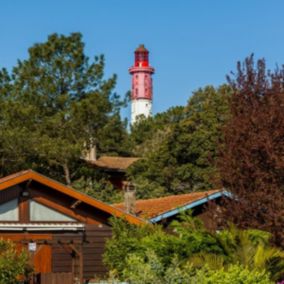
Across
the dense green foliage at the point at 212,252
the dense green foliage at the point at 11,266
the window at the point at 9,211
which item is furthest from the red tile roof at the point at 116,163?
the dense green foliage at the point at 212,252

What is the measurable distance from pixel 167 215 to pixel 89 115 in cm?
2154

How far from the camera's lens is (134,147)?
80.6 metres

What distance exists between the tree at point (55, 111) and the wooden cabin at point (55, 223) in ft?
65.8

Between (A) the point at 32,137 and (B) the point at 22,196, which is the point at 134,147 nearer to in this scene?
(A) the point at 32,137

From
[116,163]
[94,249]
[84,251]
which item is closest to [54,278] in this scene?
[84,251]

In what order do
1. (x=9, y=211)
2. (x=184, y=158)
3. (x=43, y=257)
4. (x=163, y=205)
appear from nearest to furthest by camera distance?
(x=9, y=211) → (x=43, y=257) → (x=163, y=205) → (x=184, y=158)

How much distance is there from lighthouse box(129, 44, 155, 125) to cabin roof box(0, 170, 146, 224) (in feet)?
307

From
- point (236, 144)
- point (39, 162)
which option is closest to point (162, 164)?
point (39, 162)

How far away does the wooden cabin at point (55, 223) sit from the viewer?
79.7 feet

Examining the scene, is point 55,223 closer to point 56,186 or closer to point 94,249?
point 56,186

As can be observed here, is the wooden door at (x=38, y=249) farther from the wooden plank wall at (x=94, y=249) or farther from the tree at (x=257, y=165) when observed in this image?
the tree at (x=257, y=165)

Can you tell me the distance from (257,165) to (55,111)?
30239 mm

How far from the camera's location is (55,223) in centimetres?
2478

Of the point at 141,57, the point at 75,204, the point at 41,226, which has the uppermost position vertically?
the point at 141,57
